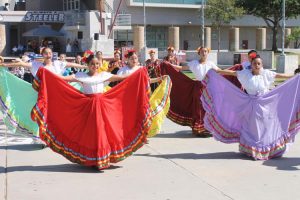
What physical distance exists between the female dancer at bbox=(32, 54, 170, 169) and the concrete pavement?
1.02 ft

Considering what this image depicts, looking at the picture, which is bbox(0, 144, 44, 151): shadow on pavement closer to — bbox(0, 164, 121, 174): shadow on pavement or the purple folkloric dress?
bbox(0, 164, 121, 174): shadow on pavement

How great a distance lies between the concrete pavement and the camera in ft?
22.5

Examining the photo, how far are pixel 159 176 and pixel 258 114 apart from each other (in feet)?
6.82

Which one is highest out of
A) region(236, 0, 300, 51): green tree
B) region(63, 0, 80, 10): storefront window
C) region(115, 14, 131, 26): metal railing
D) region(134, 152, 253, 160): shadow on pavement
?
region(63, 0, 80, 10): storefront window

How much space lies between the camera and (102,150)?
788cm

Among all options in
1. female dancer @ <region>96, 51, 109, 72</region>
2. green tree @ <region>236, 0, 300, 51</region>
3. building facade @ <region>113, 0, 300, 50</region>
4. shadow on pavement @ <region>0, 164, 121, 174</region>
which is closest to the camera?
shadow on pavement @ <region>0, 164, 121, 174</region>

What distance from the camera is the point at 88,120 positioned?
7914 millimetres

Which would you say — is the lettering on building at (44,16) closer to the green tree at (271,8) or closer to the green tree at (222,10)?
the green tree at (222,10)

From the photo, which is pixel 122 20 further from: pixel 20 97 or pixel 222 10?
pixel 20 97

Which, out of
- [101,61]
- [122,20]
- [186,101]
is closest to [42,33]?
[122,20]

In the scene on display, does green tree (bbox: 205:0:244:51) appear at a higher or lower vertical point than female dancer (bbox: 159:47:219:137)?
higher

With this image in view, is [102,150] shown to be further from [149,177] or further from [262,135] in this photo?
[262,135]

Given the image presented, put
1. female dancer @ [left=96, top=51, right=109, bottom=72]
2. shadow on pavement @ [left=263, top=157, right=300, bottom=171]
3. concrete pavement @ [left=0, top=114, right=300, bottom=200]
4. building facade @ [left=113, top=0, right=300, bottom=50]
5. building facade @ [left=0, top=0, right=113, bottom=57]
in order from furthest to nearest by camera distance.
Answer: building facade @ [left=113, top=0, right=300, bottom=50] < building facade @ [left=0, top=0, right=113, bottom=57] < female dancer @ [left=96, top=51, right=109, bottom=72] < shadow on pavement @ [left=263, top=157, right=300, bottom=171] < concrete pavement @ [left=0, top=114, right=300, bottom=200]

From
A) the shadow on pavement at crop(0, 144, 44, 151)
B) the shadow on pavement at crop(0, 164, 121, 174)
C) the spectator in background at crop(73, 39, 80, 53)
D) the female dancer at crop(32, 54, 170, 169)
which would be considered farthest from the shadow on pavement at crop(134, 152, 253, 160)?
the spectator in background at crop(73, 39, 80, 53)
